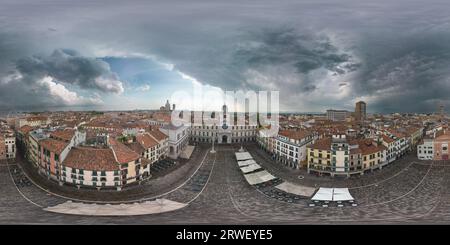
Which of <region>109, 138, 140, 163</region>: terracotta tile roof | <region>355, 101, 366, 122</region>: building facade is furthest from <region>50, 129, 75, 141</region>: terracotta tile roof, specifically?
<region>355, 101, 366, 122</region>: building facade

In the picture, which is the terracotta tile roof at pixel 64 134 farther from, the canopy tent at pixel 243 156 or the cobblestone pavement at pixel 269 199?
the canopy tent at pixel 243 156

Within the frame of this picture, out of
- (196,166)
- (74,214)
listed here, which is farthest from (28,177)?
(196,166)

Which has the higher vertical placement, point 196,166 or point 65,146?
point 65,146

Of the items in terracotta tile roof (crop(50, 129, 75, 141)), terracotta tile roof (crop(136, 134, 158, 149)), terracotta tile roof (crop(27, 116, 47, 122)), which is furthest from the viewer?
terracotta tile roof (crop(27, 116, 47, 122))

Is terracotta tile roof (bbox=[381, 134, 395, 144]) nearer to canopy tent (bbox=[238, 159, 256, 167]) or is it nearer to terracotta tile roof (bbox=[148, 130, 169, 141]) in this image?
canopy tent (bbox=[238, 159, 256, 167])

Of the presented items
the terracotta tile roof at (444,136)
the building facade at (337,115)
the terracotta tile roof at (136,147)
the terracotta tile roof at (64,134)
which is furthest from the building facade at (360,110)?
the terracotta tile roof at (64,134)

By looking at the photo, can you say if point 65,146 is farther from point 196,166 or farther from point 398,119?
point 398,119
